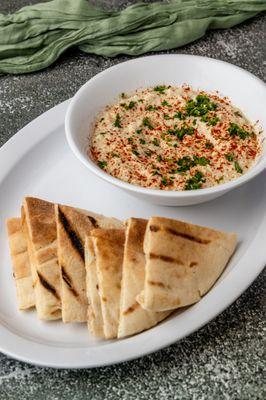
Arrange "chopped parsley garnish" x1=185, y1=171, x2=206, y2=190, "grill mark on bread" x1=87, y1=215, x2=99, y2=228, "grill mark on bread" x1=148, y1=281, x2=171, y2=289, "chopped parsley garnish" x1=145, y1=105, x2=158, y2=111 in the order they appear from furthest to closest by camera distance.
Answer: "chopped parsley garnish" x1=145, y1=105, x2=158, y2=111 → "chopped parsley garnish" x1=185, y1=171, x2=206, y2=190 → "grill mark on bread" x1=87, y1=215, x2=99, y2=228 → "grill mark on bread" x1=148, y1=281, x2=171, y2=289

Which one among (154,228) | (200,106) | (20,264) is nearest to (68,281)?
(20,264)

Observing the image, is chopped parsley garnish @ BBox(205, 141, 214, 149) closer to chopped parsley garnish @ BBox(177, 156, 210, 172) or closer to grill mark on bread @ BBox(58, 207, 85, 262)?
chopped parsley garnish @ BBox(177, 156, 210, 172)

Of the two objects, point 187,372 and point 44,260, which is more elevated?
point 44,260

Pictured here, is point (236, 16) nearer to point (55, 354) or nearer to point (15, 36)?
point (15, 36)

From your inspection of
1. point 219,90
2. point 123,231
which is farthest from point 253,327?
point 219,90

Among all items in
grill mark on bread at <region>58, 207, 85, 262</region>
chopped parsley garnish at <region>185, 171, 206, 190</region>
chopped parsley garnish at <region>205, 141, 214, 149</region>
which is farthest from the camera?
chopped parsley garnish at <region>205, 141, 214, 149</region>

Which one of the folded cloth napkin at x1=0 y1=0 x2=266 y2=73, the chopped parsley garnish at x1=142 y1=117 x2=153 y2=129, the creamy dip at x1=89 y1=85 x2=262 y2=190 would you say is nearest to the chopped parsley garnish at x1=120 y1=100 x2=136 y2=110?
the creamy dip at x1=89 y1=85 x2=262 y2=190

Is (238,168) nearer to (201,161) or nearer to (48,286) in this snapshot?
(201,161)
